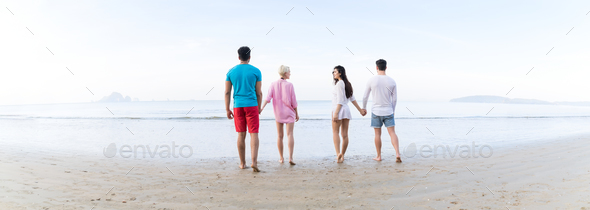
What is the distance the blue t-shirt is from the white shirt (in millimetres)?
1945

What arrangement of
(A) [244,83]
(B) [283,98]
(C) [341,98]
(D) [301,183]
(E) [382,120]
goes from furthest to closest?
(E) [382,120] < (C) [341,98] < (B) [283,98] < (A) [244,83] < (D) [301,183]

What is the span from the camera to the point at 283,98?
15.9 feet

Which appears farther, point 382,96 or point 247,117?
point 382,96

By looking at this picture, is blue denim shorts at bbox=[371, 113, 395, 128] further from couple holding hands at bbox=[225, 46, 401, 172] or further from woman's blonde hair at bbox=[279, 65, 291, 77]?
woman's blonde hair at bbox=[279, 65, 291, 77]

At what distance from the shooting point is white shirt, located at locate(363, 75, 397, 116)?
5.03 m

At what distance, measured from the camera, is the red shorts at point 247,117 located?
4.35 meters

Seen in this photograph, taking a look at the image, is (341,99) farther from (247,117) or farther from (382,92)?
(247,117)

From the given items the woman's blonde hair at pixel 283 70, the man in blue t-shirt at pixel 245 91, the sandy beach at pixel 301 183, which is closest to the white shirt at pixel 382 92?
the sandy beach at pixel 301 183

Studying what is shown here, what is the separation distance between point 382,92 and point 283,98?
164 cm

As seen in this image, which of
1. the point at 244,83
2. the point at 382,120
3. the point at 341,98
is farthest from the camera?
the point at 382,120

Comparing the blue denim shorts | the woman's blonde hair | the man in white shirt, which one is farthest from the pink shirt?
the blue denim shorts

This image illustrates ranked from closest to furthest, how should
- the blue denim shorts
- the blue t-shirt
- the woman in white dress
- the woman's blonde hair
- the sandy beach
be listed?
the sandy beach < the blue t-shirt < the woman's blonde hair < the woman in white dress < the blue denim shorts

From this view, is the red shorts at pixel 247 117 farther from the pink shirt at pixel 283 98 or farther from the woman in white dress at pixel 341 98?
the woman in white dress at pixel 341 98

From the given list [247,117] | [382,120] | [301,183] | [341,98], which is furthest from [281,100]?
[382,120]
